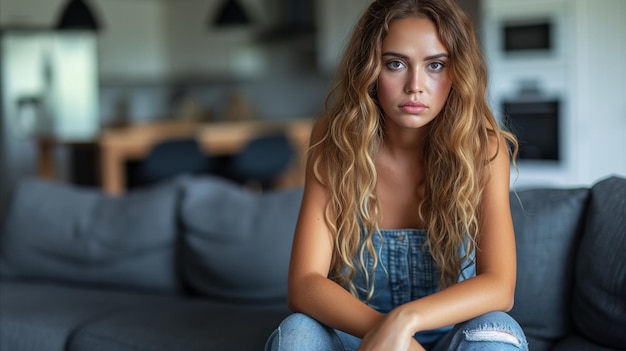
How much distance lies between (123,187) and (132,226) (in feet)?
7.59

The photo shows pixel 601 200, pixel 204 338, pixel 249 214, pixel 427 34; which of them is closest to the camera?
pixel 427 34

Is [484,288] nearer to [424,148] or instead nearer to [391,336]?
[391,336]

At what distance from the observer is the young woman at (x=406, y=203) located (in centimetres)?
148

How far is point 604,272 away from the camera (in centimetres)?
180

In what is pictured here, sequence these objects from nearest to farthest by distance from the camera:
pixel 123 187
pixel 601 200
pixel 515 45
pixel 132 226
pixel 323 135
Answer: pixel 323 135, pixel 601 200, pixel 132 226, pixel 515 45, pixel 123 187

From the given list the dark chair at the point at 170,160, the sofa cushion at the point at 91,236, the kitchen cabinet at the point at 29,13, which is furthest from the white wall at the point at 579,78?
the kitchen cabinet at the point at 29,13

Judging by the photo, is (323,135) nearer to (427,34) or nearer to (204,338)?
(427,34)

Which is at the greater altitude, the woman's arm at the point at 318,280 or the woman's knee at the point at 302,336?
the woman's arm at the point at 318,280

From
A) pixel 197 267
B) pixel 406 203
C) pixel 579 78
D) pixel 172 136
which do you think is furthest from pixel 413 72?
pixel 172 136

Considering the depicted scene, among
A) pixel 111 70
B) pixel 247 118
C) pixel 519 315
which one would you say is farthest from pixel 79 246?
pixel 111 70

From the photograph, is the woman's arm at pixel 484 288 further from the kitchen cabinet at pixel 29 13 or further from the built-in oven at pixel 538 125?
the kitchen cabinet at pixel 29 13

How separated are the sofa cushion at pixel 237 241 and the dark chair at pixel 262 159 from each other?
97.8 inches

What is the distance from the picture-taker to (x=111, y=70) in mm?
7602

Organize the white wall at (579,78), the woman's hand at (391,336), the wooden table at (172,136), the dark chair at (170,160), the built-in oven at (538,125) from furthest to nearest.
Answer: the dark chair at (170,160) < the wooden table at (172,136) < the built-in oven at (538,125) < the white wall at (579,78) < the woman's hand at (391,336)
